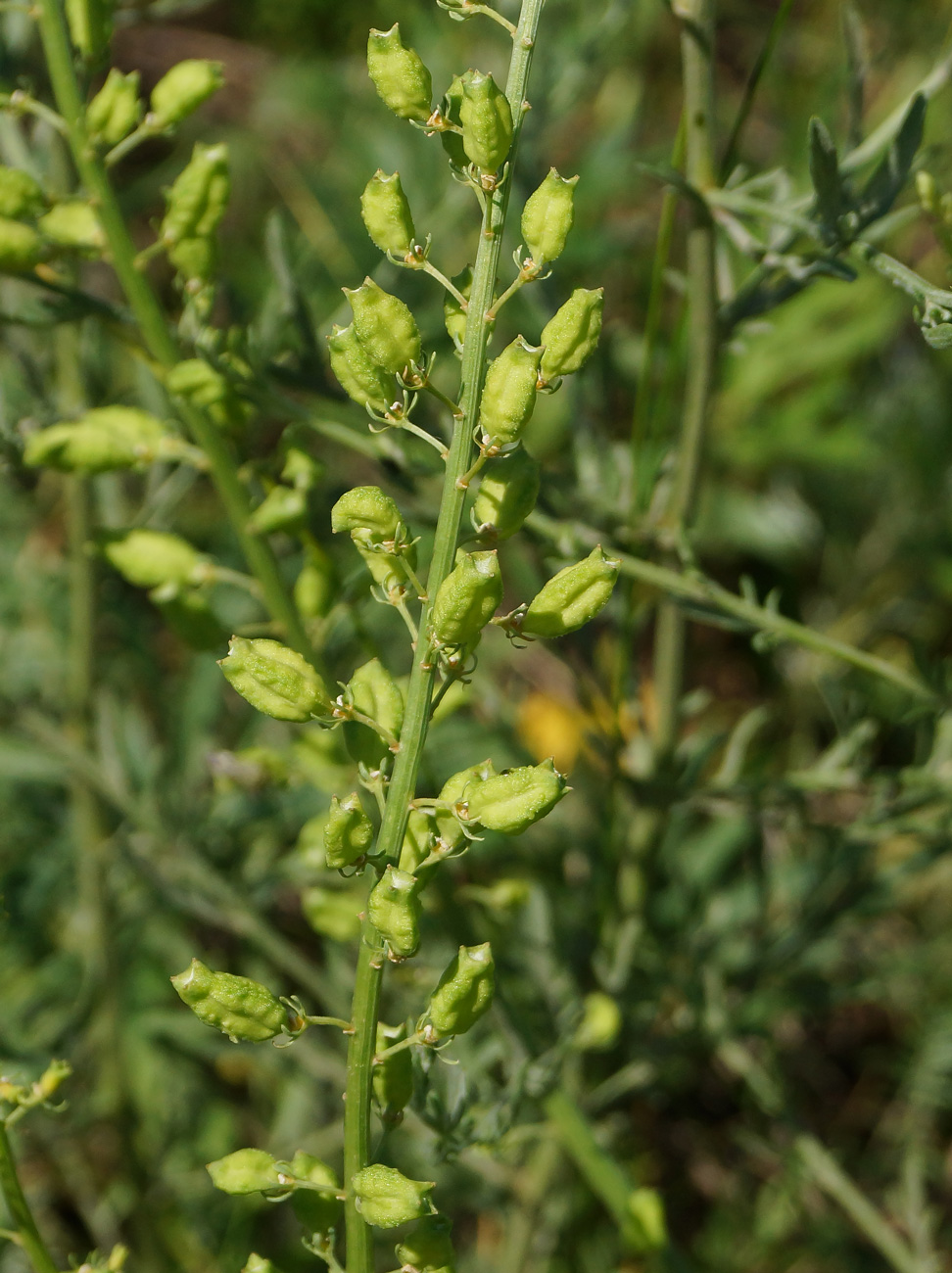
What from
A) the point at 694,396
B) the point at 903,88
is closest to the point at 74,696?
the point at 694,396

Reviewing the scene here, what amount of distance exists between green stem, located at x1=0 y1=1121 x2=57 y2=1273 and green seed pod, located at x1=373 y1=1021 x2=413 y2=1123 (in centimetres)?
25

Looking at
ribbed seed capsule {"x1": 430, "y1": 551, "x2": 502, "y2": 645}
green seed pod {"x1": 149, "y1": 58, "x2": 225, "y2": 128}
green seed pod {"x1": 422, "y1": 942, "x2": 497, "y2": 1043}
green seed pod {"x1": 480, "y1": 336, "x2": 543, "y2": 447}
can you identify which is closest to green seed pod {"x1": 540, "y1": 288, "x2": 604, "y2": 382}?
green seed pod {"x1": 480, "y1": 336, "x2": 543, "y2": 447}

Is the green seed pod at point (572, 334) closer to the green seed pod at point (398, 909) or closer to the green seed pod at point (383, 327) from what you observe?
the green seed pod at point (383, 327)

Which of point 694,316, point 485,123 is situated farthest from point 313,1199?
point 694,316

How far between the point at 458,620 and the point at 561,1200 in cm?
133

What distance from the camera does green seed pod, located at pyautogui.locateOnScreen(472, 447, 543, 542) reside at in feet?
2.81

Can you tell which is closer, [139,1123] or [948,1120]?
[139,1123]

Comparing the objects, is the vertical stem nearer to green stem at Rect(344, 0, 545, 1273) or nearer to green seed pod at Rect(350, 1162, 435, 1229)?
green stem at Rect(344, 0, 545, 1273)

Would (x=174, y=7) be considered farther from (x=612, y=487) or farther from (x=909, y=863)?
(x=909, y=863)

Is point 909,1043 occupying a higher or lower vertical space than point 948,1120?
higher

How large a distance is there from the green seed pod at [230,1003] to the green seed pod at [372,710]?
0.17 m

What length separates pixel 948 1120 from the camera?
2.31m

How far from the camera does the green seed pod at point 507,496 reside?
0.86 m

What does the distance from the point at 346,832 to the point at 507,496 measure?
250mm
